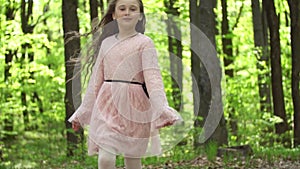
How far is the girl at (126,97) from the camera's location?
15.9 feet

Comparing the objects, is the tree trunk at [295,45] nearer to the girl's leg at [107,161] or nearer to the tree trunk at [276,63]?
the tree trunk at [276,63]

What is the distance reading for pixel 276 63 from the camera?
13773 mm

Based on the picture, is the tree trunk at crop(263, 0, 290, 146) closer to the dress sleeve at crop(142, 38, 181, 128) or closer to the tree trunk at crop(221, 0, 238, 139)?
the tree trunk at crop(221, 0, 238, 139)

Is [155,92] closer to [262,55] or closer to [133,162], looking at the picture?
[133,162]

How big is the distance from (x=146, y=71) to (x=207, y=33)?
7.09 metres

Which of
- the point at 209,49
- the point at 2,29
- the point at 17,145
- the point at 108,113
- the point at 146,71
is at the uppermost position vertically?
the point at 2,29

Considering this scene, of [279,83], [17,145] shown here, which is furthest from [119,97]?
[17,145]

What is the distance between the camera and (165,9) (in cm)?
1956

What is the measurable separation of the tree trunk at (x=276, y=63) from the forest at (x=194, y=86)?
0.08 feet

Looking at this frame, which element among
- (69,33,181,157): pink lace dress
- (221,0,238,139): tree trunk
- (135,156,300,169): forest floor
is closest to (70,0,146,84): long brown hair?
(69,33,181,157): pink lace dress

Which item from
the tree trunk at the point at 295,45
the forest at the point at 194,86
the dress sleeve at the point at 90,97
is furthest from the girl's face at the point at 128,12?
the tree trunk at the point at 295,45

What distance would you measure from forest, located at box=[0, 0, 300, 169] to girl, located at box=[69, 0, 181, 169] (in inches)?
19.8

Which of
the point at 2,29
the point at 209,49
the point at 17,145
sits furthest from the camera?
the point at 17,145

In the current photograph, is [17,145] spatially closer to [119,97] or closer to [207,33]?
[207,33]
